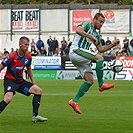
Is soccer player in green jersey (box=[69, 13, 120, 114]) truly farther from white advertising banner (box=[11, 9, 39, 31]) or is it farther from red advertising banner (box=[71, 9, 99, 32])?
white advertising banner (box=[11, 9, 39, 31])

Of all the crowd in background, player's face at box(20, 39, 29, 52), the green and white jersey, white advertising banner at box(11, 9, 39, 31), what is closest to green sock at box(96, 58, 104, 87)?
the green and white jersey

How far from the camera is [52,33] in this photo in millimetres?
51219

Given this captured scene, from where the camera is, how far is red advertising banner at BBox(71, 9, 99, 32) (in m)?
48.6

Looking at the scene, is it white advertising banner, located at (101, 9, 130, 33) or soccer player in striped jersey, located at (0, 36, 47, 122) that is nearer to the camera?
soccer player in striped jersey, located at (0, 36, 47, 122)

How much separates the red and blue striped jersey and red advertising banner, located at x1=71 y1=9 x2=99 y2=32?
118 ft

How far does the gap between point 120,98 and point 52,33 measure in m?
31.4

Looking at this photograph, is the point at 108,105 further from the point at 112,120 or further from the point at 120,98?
the point at 112,120

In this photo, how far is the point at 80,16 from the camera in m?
49.3

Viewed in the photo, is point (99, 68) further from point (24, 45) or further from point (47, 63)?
point (47, 63)

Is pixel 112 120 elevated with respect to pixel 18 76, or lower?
lower

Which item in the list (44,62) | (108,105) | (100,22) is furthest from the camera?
(44,62)

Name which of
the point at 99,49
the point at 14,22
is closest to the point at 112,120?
the point at 99,49

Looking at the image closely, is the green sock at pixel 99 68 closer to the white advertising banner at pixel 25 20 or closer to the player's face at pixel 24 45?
the player's face at pixel 24 45

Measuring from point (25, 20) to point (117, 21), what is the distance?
26.2ft
